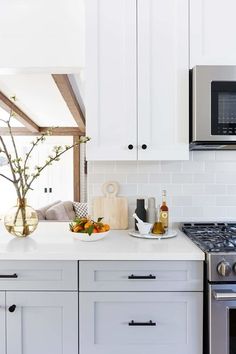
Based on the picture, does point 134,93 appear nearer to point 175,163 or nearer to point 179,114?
point 179,114

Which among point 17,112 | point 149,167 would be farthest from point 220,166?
point 17,112

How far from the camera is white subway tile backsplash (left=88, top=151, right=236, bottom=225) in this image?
1.85 meters

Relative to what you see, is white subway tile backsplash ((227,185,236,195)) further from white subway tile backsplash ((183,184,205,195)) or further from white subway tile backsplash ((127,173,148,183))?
white subway tile backsplash ((127,173,148,183))

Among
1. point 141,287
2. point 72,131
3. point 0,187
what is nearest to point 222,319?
point 141,287

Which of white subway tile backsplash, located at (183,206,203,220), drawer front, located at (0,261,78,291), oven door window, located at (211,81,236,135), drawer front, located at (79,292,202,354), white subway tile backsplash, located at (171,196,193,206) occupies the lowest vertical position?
drawer front, located at (79,292,202,354)

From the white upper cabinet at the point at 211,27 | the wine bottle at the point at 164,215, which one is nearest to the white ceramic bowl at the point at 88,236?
the wine bottle at the point at 164,215

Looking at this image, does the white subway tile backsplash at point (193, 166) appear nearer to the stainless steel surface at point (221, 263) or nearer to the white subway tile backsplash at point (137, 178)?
the white subway tile backsplash at point (137, 178)

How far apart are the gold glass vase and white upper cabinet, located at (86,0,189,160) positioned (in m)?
0.51

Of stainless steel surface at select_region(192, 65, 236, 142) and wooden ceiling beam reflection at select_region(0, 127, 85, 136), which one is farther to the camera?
wooden ceiling beam reflection at select_region(0, 127, 85, 136)

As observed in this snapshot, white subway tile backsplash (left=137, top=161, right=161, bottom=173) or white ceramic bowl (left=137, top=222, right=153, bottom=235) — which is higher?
white subway tile backsplash (left=137, top=161, right=161, bottom=173)

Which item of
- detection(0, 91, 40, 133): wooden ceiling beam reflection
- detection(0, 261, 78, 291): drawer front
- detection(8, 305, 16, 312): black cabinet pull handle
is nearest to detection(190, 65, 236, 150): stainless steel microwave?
detection(0, 261, 78, 291): drawer front

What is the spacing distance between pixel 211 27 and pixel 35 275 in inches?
65.4

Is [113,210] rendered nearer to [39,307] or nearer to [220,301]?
[39,307]

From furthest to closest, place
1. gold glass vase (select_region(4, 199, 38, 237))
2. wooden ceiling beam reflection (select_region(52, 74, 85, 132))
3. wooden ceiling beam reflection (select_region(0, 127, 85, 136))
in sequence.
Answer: wooden ceiling beam reflection (select_region(0, 127, 85, 136)), wooden ceiling beam reflection (select_region(52, 74, 85, 132)), gold glass vase (select_region(4, 199, 38, 237))
